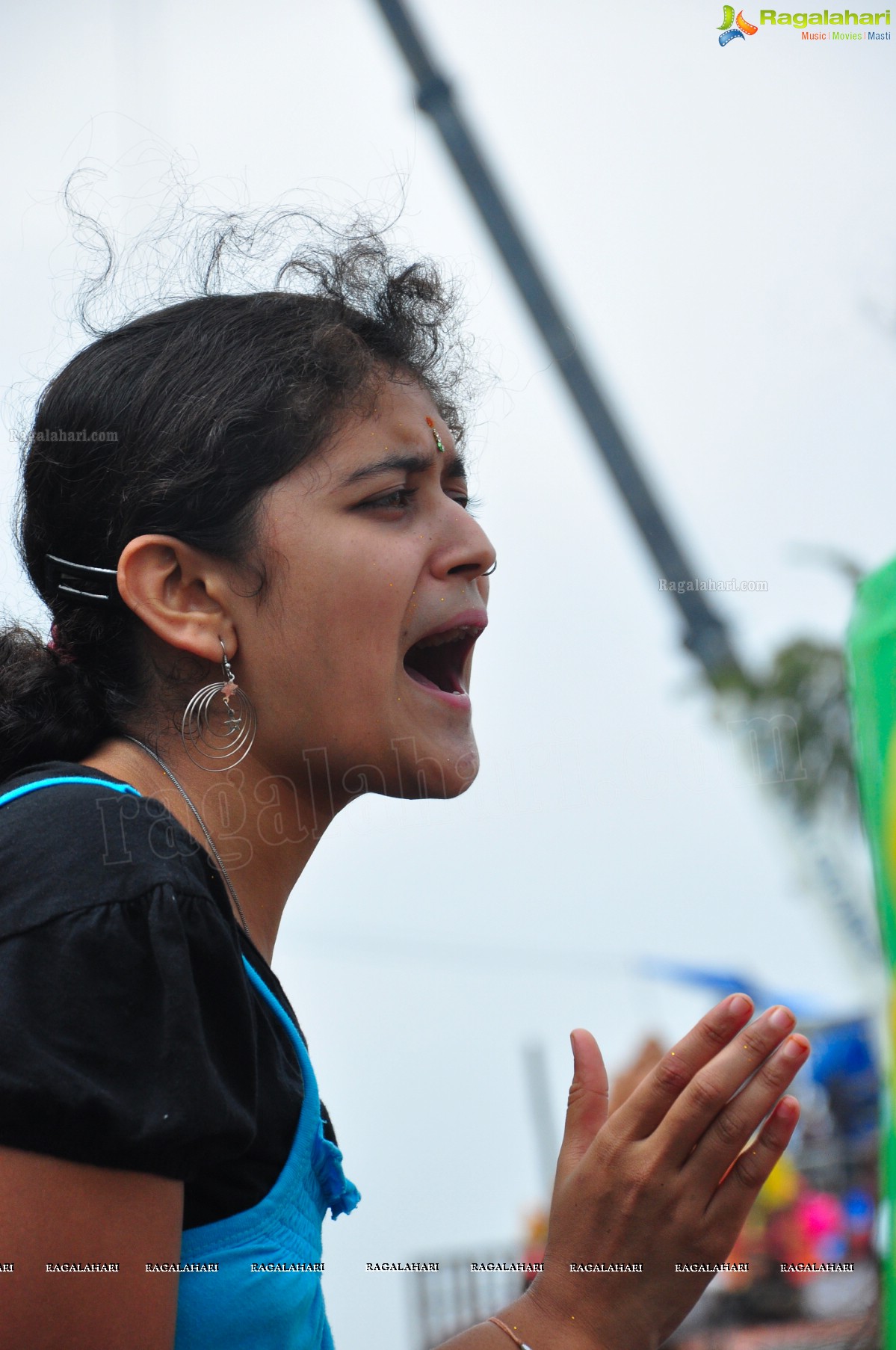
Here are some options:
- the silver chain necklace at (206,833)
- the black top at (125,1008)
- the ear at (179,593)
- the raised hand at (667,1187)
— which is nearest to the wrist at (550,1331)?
the raised hand at (667,1187)

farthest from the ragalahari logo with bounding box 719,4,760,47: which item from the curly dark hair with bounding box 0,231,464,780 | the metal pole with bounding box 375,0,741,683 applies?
the curly dark hair with bounding box 0,231,464,780

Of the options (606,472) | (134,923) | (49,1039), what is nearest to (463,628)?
(134,923)

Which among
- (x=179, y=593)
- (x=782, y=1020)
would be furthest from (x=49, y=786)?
(x=782, y=1020)

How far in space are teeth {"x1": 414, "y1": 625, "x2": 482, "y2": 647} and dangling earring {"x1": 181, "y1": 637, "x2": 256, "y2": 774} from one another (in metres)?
0.25

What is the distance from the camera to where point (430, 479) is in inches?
62.0

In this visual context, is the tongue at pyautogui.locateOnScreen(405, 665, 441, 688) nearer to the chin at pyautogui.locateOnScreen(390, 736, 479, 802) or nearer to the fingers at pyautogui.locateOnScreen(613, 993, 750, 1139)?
the chin at pyautogui.locateOnScreen(390, 736, 479, 802)

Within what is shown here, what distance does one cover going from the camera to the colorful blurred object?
1.91 meters

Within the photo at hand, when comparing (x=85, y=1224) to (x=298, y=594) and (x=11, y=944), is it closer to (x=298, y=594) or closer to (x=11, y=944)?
(x=11, y=944)

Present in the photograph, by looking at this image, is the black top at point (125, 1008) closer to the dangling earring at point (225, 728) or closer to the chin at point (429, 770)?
Result: the dangling earring at point (225, 728)

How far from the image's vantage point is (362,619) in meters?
1.44

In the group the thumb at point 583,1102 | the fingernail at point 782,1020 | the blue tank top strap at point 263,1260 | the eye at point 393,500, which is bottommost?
the thumb at point 583,1102

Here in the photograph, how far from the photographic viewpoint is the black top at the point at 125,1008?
3.09 feet

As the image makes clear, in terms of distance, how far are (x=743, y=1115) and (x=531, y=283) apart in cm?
333

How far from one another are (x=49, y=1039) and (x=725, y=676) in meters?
2.83
